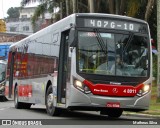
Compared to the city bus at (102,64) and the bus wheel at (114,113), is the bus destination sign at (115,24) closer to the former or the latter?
the city bus at (102,64)

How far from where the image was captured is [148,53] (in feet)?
52.3

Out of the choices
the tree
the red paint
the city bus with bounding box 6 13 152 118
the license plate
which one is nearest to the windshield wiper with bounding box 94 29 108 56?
the city bus with bounding box 6 13 152 118

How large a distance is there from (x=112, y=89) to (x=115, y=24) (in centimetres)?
216

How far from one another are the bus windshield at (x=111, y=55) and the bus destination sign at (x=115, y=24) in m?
0.25

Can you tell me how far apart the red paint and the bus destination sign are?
1879mm

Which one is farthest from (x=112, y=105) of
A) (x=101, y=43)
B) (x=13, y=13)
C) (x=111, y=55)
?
(x=13, y=13)

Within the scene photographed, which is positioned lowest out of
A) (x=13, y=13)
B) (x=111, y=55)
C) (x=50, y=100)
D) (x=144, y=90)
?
(x=50, y=100)

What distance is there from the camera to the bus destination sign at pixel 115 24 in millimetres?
15718

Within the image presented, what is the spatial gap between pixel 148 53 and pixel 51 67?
3.67m

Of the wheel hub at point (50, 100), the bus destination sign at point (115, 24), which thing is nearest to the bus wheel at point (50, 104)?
the wheel hub at point (50, 100)

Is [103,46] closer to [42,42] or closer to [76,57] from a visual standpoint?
[76,57]

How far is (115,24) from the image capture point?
15961 millimetres

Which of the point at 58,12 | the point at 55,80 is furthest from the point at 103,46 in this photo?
the point at 58,12

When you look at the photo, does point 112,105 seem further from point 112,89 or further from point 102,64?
point 102,64
